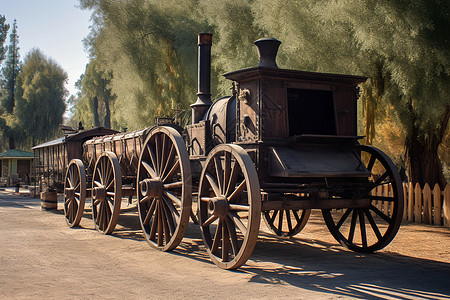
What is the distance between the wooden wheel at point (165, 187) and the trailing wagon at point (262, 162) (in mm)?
17

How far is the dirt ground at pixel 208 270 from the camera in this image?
4992mm

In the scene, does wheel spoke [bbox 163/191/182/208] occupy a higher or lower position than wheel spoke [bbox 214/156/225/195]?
Answer: lower

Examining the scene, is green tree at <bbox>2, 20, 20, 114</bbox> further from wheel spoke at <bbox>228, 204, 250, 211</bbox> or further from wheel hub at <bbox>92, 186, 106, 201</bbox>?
wheel spoke at <bbox>228, 204, 250, 211</bbox>

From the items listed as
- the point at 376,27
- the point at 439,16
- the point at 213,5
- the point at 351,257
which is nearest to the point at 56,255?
the point at 351,257

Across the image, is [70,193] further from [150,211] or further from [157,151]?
[157,151]

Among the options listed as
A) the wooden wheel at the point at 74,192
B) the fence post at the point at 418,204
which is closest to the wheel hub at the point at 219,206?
the wooden wheel at the point at 74,192

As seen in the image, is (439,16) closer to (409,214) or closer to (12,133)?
(409,214)

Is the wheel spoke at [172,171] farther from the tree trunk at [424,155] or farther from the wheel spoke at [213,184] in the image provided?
the tree trunk at [424,155]

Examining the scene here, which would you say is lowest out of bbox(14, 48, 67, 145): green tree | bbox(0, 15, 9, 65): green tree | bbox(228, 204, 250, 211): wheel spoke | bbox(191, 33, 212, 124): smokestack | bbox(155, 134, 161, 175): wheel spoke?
bbox(228, 204, 250, 211): wheel spoke

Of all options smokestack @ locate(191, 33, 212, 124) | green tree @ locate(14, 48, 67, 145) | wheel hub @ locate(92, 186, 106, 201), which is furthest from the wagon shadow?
green tree @ locate(14, 48, 67, 145)

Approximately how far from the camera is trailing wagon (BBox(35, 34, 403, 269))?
623cm

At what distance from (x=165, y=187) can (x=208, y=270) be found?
1946 millimetres

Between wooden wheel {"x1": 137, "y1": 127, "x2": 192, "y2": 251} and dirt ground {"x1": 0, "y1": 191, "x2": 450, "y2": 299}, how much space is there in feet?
1.12

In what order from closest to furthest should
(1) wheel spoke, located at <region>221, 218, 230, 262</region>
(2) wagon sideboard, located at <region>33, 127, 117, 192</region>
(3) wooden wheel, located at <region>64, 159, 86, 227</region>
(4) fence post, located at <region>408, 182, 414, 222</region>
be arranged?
(1) wheel spoke, located at <region>221, 218, 230, 262</region>
(3) wooden wheel, located at <region>64, 159, 86, 227</region>
(4) fence post, located at <region>408, 182, 414, 222</region>
(2) wagon sideboard, located at <region>33, 127, 117, 192</region>
